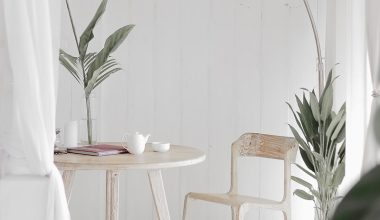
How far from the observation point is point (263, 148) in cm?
311

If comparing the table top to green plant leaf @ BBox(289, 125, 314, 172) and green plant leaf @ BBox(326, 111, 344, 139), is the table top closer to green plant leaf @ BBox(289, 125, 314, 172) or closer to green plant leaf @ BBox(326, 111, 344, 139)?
green plant leaf @ BBox(289, 125, 314, 172)

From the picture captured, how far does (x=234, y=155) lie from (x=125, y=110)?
2.57ft

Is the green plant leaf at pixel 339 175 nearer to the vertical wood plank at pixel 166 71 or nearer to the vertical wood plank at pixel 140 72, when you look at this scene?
the vertical wood plank at pixel 166 71

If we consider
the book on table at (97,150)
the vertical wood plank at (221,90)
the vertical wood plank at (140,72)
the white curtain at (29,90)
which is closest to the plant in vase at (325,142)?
the vertical wood plank at (221,90)

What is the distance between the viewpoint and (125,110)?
11.3 feet

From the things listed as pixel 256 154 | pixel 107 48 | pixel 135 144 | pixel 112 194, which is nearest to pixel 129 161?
pixel 135 144

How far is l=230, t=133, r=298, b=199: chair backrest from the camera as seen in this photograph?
2947 mm

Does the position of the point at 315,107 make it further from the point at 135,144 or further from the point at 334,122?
the point at 135,144

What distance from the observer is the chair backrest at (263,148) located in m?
2.95

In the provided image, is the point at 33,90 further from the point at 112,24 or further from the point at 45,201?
the point at 112,24

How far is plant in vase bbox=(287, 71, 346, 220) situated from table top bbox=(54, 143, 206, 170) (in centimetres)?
60

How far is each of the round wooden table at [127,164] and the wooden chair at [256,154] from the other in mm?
274

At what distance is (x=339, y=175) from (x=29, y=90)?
1674 mm

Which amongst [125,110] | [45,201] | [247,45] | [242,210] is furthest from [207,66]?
[45,201]
